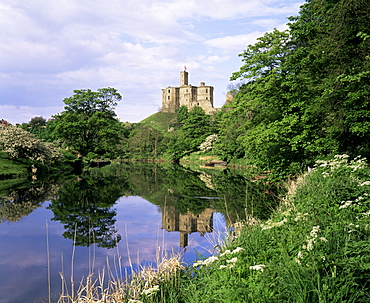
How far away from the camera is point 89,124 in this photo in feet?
133

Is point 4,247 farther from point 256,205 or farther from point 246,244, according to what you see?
point 256,205

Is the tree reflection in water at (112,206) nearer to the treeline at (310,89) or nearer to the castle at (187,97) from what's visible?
the treeline at (310,89)

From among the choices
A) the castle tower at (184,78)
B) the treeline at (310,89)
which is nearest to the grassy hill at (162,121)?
the castle tower at (184,78)

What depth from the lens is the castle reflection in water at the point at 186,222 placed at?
377 inches

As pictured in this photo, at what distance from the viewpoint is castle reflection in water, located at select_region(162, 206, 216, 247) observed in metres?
9.59

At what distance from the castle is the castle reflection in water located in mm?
105748

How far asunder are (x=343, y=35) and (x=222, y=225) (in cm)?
844

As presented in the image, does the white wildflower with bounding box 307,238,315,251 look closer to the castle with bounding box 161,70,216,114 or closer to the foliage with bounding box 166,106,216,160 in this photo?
the foliage with bounding box 166,106,216,160

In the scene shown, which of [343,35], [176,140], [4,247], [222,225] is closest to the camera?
[4,247]

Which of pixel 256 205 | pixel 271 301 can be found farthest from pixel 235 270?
pixel 256 205

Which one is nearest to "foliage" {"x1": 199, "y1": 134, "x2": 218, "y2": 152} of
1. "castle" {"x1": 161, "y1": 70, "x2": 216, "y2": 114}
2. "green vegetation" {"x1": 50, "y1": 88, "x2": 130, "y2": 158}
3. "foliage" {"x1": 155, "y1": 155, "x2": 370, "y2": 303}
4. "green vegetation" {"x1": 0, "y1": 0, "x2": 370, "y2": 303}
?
"green vegetation" {"x1": 50, "y1": 88, "x2": 130, "y2": 158}

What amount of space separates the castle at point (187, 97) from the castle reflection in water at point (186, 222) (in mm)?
105748

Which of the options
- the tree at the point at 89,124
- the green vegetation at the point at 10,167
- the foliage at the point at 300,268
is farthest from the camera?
the tree at the point at 89,124

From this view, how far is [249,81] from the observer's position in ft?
64.2
